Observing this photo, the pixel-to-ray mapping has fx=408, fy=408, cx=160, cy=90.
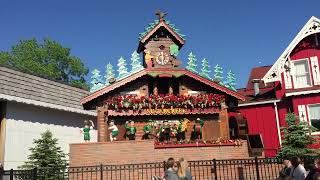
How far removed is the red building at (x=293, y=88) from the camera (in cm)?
2439

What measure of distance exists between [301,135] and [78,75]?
40.0m

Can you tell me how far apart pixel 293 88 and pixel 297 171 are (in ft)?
50.4

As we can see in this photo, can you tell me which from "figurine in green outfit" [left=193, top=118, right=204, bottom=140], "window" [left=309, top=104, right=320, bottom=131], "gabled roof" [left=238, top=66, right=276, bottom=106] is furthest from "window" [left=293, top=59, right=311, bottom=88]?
"figurine in green outfit" [left=193, top=118, right=204, bottom=140]

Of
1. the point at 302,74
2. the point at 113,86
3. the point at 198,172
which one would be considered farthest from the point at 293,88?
the point at 113,86

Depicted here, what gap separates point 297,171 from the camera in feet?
33.7

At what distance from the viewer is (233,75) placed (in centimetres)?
2317

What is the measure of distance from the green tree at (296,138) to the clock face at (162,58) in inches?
291

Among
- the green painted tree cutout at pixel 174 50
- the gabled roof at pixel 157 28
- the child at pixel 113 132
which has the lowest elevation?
the child at pixel 113 132

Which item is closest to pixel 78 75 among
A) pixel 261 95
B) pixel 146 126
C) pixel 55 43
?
pixel 55 43

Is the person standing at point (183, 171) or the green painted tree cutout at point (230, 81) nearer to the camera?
the person standing at point (183, 171)

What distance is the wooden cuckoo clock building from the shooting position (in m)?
20.6

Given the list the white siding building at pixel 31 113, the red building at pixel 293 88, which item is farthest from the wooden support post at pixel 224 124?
the white siding building at pixel 31 113

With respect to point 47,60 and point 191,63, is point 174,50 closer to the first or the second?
point 191,63

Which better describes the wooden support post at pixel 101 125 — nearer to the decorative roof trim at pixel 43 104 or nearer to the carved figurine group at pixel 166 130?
the carved figurine group at pixel 166 130
